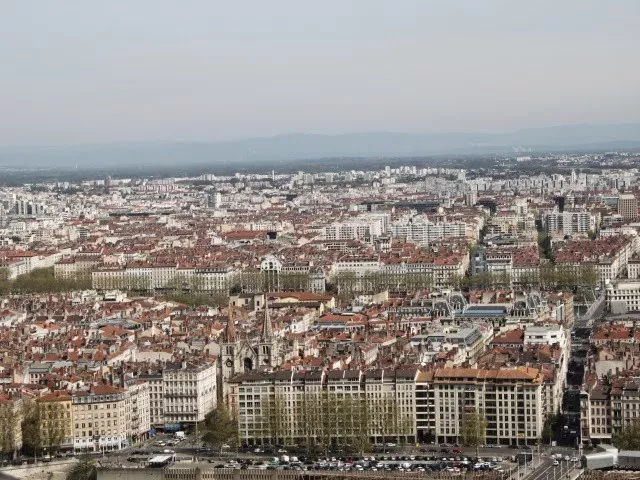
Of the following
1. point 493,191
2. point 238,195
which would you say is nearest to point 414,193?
point 493,191

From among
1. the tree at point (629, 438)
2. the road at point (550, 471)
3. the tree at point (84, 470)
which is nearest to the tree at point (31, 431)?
the tree at point (84, 470)

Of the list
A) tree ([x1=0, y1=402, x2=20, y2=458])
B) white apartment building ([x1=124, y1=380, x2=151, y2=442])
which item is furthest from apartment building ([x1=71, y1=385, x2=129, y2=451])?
tree ([x1=0, y1=402, x2=20, y2=458])

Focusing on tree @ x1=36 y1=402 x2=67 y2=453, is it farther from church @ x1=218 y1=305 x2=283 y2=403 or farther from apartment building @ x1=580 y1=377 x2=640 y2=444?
apartment building @ x1=580 y1=377 x2=640 y2=444

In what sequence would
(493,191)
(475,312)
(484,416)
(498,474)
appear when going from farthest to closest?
1. (493,191)
2. (475,312)
3. (484,416)
4. (498,474)

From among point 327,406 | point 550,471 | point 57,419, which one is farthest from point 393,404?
point 57,419

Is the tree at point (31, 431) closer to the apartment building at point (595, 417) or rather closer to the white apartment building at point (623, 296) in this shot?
the apartment building at point (595, 417)

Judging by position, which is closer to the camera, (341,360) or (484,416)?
(484,416)

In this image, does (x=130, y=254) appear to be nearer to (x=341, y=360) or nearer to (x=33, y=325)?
(x=33, y=325)
